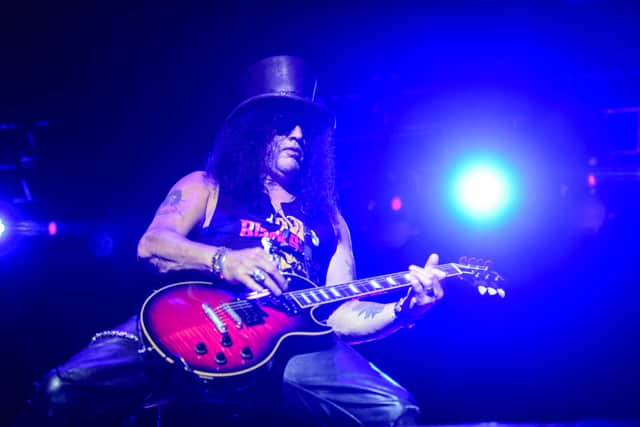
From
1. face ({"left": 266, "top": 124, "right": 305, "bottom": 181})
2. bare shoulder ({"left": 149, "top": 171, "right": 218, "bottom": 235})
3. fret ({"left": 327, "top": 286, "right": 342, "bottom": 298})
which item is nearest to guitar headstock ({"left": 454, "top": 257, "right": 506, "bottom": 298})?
fret ({"left": 327, "top": 286, "right": 342, "bottom": 298})

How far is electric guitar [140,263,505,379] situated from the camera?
87.7 inches

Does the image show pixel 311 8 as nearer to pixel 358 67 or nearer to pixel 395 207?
pixel 358 67

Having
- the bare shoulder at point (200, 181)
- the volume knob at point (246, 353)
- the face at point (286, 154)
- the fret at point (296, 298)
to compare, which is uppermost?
the face at point (286, 154)

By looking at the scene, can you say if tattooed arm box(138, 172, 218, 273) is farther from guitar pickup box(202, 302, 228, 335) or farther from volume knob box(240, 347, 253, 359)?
volume knob box(240, 347, 253, 359)

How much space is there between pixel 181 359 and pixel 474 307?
3068mm

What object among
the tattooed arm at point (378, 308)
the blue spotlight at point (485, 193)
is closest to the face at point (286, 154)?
the tattooed arm at point (378, 308)

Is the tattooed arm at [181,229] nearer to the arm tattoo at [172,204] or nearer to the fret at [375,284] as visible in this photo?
the arm tattoo at [172,204]

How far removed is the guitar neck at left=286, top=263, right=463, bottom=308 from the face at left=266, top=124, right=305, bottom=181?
102cm

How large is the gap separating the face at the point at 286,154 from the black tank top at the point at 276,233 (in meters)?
0.25

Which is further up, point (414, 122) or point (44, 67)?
point (414, 122)

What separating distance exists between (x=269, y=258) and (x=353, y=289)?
643 millimetres

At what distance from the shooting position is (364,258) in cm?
449

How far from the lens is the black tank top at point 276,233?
3.15 metres

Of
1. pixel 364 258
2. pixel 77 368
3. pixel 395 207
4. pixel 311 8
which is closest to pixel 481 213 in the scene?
pixel 395 207
